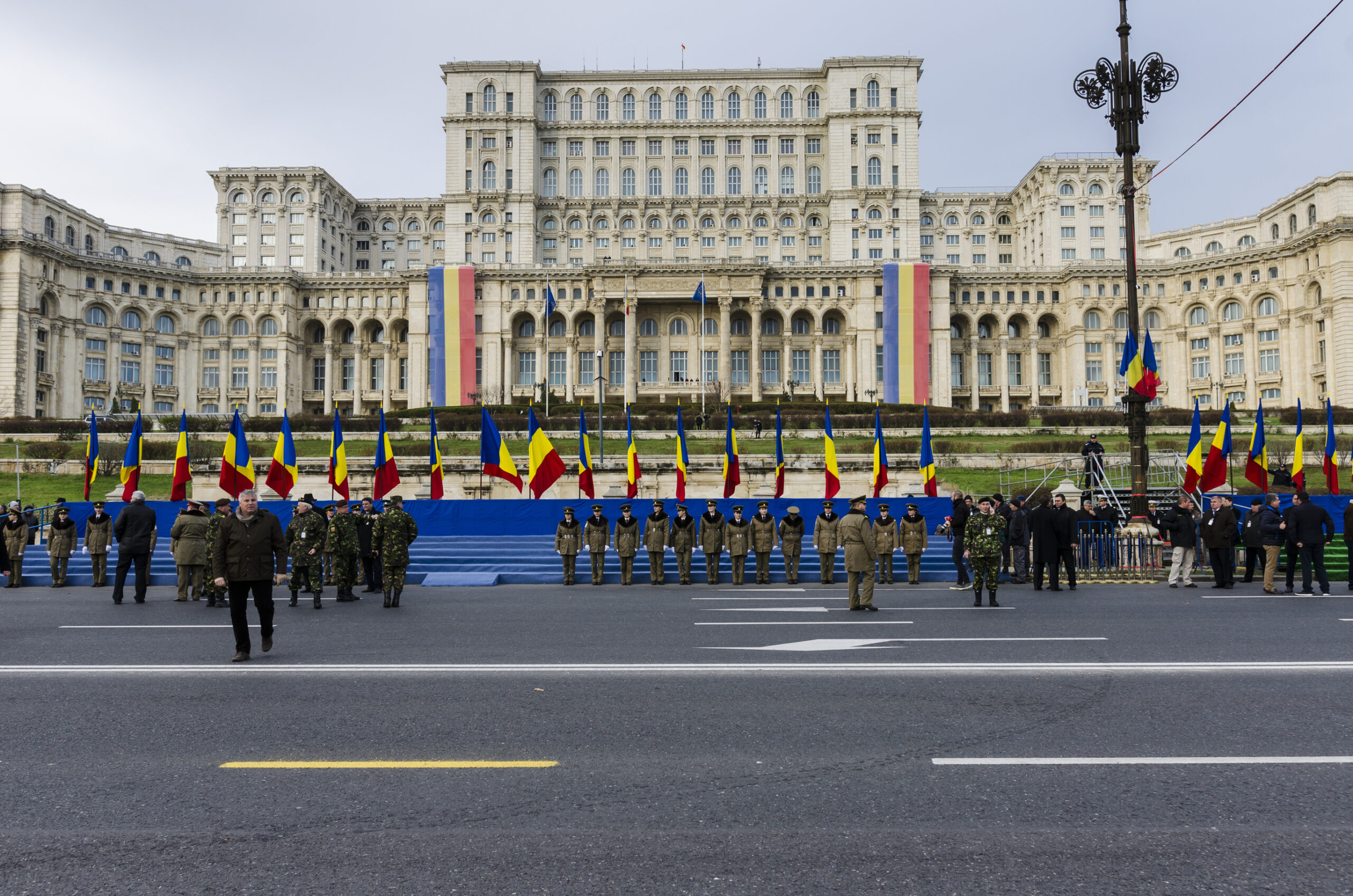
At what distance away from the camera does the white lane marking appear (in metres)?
5.36

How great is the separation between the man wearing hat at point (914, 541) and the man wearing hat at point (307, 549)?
37.1 feet

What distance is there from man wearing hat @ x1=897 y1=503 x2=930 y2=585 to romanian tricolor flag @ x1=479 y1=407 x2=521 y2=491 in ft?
32.1

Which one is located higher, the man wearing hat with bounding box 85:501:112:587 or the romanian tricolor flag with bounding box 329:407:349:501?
the romanian tricolor flag with bounding box 329:407:349:501

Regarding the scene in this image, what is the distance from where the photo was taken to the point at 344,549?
14812mm

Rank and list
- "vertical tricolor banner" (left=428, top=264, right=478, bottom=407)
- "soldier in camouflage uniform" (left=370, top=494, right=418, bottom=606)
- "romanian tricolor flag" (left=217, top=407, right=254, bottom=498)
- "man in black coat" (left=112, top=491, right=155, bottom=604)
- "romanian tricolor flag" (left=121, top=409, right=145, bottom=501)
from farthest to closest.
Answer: "vertical tricolor banner" (left=428, top=264, right=478, bottom=407) → "romanian tricolor flag" (left=121, top=409, right=145, bottom=501) → "romanian tricolor flag" (left=217, top=407, right=254, bottom=498) → "man in black coat" (left=112, top=491, right=155, bottom=604) → "soldier in camouflage uniform" (left=370, top=494, right=418, bottom=606)

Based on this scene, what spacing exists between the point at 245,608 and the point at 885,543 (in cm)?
1213

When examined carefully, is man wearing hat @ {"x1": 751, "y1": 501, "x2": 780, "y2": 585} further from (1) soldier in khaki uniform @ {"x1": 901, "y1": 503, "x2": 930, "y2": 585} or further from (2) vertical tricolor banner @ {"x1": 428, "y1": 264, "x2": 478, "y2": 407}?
(2) vertical tricolor banner @ {"x1": 428, "y1": 264, "x2": 478, "y2": 407}

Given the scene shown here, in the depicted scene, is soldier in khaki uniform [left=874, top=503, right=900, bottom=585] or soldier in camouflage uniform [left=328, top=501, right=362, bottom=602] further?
soldier in khaki uniform [left=874, top=503, right=900, bottom=585]

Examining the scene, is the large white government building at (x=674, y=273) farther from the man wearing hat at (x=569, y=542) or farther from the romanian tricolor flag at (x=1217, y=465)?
the man wearing hat at (x=569, y=542)

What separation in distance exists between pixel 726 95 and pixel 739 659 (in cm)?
8952

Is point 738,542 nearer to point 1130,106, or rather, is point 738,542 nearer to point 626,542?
point 626,542

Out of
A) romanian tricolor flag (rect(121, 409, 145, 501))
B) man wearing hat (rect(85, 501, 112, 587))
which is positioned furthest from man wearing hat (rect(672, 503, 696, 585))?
romanian tricolor flag (rect(121, 409, 145, 501))

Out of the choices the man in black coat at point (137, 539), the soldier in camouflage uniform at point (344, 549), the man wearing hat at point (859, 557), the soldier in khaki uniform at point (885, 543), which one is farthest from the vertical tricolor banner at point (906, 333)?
the man in black coat at point (137, 539)

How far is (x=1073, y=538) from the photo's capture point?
16.3 m
